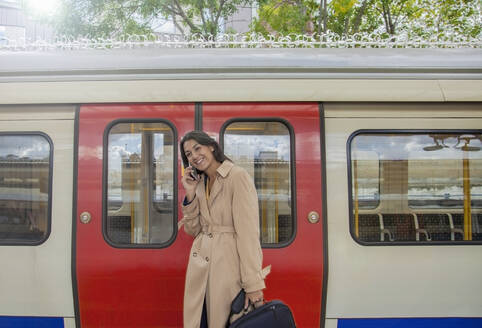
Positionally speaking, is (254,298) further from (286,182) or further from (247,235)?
(286,182)

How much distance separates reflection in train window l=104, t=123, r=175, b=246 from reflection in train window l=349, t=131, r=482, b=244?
1.59m

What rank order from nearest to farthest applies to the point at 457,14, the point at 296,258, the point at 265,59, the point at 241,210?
the point at 241,210 < the point at 296,258 < the point at 265,59 < the point at 457,14

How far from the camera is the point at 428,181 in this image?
3.58 m

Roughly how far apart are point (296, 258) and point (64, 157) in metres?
2.08

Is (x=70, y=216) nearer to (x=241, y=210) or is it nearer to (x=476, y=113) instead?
(x=241, y=210)

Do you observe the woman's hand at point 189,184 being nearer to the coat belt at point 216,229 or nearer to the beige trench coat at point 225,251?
the beige trench coat at point 225,251

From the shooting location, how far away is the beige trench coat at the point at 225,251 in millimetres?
2613

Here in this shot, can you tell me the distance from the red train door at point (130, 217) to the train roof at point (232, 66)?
1.03 feet

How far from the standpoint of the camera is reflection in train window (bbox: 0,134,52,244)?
11.6ft

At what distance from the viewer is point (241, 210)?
2.64 m

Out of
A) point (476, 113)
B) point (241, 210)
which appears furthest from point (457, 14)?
point (241, 210)

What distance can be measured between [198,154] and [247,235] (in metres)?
0.61

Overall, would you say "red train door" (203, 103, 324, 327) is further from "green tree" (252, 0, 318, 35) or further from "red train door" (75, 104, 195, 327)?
"green tree" (252, 0, 318, 35)

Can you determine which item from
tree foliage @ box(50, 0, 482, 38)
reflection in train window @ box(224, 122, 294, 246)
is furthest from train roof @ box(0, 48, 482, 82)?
tree foliage @ box(50, 0, 482, 38)
